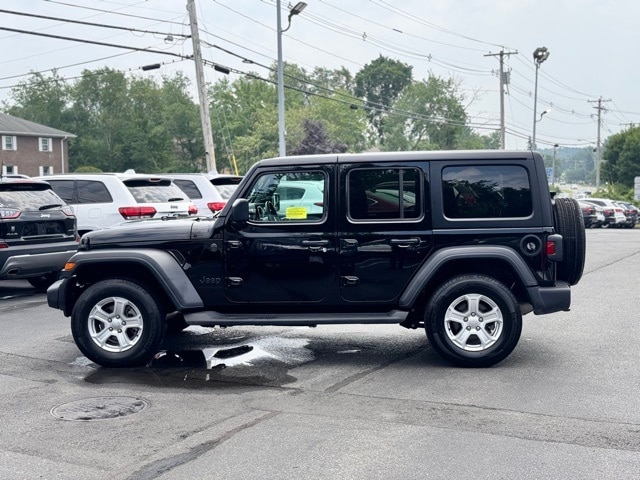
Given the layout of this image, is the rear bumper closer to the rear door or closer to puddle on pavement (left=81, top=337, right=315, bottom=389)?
the rear door

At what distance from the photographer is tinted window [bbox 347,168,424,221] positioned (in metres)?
7.78

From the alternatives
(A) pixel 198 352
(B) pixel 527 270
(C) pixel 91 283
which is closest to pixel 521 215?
(B) pixel 527 270

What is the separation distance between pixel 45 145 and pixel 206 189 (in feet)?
179

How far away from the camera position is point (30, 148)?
6681 centimetres

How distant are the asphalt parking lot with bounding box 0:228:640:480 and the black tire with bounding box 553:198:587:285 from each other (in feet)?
2.89

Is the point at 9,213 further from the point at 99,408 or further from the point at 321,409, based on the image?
the point at 321,409

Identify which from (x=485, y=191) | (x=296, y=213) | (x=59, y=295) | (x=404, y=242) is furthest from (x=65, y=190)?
(x=485, y=191)

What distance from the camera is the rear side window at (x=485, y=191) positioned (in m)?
7.73

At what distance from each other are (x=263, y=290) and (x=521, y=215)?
2426 millimetres

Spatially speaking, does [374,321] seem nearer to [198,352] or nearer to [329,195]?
[329,195]

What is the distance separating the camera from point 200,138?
297 feet

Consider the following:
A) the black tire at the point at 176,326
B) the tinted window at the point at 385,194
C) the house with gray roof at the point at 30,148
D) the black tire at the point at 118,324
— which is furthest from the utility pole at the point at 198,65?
the house with gray roof at the point at 30,148

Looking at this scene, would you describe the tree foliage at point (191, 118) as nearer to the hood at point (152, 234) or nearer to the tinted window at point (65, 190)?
the tinted window at point (65, 190)

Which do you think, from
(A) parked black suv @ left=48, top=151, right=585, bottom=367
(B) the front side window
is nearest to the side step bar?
(A) parked black suv @ left=48, top=151, right=585, bottom=367
